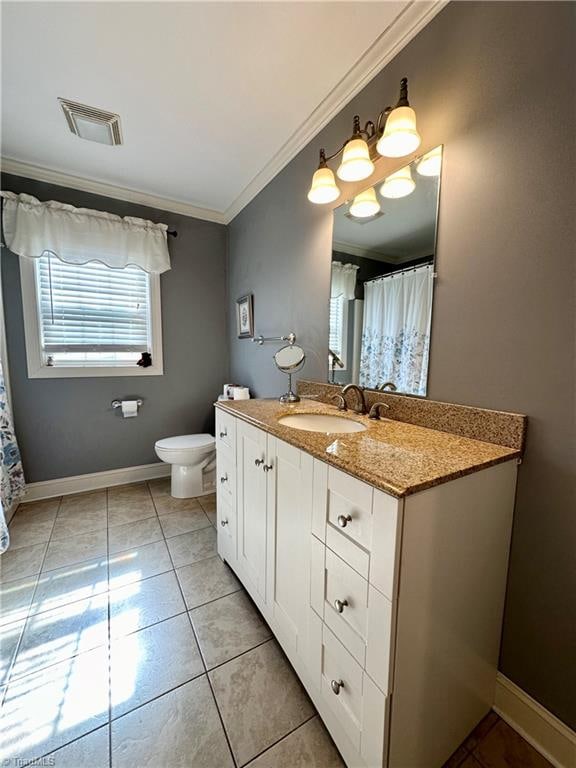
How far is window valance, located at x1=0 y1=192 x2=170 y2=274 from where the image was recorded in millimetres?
2035

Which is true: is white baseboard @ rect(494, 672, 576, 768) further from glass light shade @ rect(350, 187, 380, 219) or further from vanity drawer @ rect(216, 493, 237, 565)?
glass light shade @ rect(350, 187, 380, 219)

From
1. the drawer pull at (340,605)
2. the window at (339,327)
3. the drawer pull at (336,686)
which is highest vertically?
the window at (339,327)

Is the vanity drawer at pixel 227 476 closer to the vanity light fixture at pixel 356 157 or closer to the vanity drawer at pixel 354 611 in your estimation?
the vanity drawer at pixel 354 611

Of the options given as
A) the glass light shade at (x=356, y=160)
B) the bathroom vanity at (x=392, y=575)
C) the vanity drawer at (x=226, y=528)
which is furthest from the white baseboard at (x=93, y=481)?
the glass light shade at (x=356, y=160)

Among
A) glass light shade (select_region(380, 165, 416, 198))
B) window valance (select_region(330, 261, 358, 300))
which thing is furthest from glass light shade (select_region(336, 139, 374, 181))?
window valance (select_region(330, 261, 358, 300))

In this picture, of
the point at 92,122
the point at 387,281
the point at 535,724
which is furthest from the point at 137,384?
the point at 535,724

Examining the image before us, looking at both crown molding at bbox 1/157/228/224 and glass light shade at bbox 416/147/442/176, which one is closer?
glass light shade at bbox 416/147/442/176

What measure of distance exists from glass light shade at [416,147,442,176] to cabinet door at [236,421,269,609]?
1.13 meters

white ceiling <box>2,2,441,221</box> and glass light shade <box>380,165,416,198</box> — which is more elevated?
white ceiling <box>2,2,441,221</box>

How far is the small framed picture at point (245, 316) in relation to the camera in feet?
7.93

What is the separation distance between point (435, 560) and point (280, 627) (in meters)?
0.74

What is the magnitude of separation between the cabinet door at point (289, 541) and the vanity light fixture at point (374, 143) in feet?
3.52

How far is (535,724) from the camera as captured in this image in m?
0.90

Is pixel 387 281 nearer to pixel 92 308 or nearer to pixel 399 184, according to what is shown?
pixel 399 184
